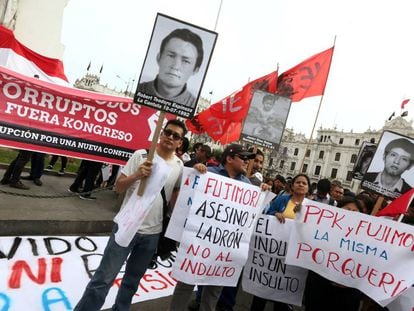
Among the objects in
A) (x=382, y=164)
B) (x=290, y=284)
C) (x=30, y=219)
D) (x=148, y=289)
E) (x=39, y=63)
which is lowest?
(x=148, y=289)

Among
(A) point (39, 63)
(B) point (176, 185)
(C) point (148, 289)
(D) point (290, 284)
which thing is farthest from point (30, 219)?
(A) point (39, 63)

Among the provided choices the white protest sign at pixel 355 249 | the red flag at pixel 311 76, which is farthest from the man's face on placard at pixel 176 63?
the red flag at pixel 311 76

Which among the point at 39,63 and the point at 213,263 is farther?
the point at 39,63

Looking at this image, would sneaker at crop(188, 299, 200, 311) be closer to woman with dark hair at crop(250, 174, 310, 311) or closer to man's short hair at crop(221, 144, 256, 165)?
woman with dark hair at crop(250, 174, 310, 311)

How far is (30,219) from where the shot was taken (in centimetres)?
418

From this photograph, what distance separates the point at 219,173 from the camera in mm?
3240

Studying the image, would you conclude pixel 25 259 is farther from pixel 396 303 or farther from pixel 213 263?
pixel 396 303

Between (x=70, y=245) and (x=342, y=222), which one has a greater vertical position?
(x=342, y=222)

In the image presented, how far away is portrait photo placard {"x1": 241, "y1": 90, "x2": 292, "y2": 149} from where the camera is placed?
223 inches

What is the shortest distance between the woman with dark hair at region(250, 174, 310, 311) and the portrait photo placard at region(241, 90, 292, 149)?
1.95 meters

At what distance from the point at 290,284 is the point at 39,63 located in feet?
22.1

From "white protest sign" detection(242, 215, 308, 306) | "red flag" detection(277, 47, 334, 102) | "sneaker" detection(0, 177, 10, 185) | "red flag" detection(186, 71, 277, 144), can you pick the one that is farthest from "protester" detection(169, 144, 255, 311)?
"red flag" detection(186, 71, 277, 144)

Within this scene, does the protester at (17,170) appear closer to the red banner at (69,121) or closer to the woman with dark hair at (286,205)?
the red banner at (69,121)

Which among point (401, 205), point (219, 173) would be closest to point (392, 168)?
point (401, 205)
